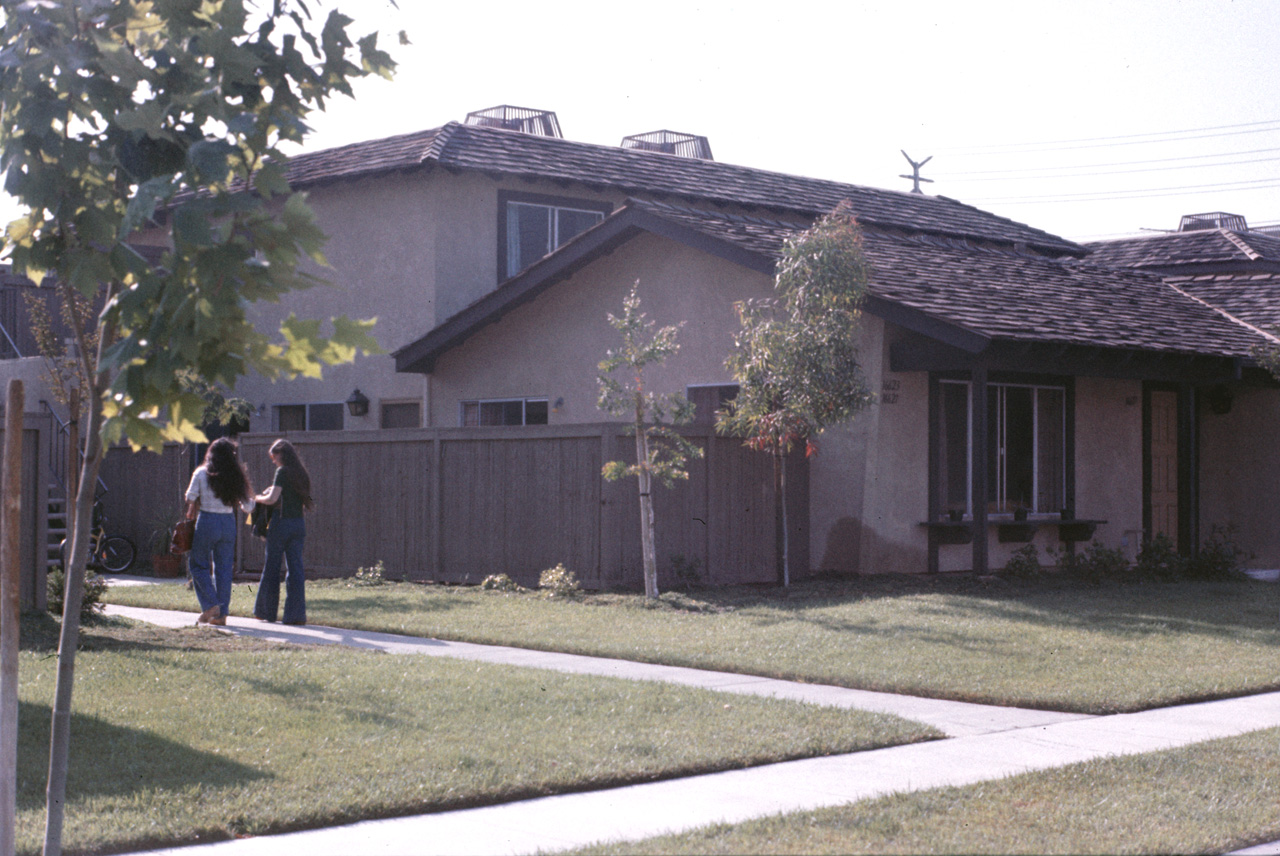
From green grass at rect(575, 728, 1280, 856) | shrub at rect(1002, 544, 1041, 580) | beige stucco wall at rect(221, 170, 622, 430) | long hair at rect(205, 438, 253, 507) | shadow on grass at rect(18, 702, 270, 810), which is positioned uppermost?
beige stucco wall at rect(221, 170, 622, 430)

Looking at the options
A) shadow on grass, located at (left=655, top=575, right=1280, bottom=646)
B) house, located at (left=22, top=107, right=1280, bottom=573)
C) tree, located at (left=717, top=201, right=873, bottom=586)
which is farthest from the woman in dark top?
tree, located at (left=717, top=201, right=873, bottom=586)

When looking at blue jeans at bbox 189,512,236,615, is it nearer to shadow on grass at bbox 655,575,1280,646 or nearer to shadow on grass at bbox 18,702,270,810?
shadow on grass at bbox 655,575,1280,646

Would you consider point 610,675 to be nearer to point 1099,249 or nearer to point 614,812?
point 614,812

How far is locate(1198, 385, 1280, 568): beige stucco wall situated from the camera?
21.0 meters

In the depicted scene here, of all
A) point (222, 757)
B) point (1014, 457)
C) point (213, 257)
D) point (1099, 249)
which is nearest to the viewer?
point (213, 257)

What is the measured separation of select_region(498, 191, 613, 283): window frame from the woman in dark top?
9.35m

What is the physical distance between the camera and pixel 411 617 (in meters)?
13.5

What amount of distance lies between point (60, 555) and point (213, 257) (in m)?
13.9

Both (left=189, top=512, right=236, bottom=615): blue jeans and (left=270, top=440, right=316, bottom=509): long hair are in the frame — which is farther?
(left=270, top=440, right=316, bottom=509): long hair

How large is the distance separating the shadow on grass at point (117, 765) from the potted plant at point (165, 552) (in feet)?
38.2

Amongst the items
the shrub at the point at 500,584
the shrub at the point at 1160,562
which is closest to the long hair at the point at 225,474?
the shrub at the point at 500,584

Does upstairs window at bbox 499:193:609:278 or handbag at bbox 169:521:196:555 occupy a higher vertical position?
upstairs window at bbox 499:193:609:278

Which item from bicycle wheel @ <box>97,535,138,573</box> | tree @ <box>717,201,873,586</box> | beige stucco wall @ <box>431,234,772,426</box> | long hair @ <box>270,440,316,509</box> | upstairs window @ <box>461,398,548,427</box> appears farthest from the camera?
upstairs window @ <box>461,398,548,427</box>

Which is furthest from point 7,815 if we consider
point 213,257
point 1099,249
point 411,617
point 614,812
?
point 1099,249
